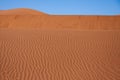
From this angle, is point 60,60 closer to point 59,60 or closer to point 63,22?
point 59,60

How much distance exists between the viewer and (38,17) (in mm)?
20703

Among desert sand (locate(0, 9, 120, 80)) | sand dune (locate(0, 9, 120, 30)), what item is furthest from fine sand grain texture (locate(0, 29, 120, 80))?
sand dune (locate(0, 9, 120, 30))

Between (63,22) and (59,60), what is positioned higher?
(63,22)

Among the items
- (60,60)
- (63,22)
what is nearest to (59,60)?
(60,60)

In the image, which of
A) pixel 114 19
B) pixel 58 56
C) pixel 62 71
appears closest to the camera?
pixel 62 71

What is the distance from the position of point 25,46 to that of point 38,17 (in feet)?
32.6

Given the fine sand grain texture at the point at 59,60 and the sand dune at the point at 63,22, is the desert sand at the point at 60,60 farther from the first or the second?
the sand dune at the point at 63,22

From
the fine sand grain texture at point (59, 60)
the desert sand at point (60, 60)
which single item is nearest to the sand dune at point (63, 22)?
the desert sand at point (60, 60)

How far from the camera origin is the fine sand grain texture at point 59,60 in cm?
686

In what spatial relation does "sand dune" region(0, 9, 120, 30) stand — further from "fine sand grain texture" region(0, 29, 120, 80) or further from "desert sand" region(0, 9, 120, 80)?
"fine sand grain texture" region(0, 29, 120, 80)

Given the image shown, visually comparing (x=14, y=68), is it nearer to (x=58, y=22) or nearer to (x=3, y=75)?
(x=3, y=75)

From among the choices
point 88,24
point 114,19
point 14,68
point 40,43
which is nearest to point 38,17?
point 88,24

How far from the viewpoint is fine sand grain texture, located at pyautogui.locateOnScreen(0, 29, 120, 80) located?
6859 mm

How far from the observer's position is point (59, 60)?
8586 mm
